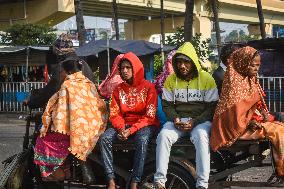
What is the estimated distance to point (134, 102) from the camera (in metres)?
5.81

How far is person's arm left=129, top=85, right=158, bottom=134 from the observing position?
5.64 m

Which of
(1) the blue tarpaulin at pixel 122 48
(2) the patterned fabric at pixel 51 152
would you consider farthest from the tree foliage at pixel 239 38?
(2) the patterned fabric at pixel 51 152

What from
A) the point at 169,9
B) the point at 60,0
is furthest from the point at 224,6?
the point at 60,0

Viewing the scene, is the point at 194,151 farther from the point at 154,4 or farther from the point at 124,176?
the point at 154,4

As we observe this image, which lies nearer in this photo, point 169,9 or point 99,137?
point 99,137

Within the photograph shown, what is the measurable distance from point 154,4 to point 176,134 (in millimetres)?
45711

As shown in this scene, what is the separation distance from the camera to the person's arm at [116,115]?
5.70 m

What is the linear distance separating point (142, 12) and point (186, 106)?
50907 millimetres

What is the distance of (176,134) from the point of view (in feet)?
17.9

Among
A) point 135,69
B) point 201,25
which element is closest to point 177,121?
point 135,69

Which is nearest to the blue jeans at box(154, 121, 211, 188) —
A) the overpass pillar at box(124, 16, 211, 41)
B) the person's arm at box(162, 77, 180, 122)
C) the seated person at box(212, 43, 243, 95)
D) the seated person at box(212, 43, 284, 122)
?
the person's arm at box(162, 77, 180, 122)

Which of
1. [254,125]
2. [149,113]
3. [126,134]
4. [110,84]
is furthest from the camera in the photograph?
[110,84]

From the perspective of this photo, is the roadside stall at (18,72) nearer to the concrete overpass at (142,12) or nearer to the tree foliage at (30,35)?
the tree foliage at (30,35)

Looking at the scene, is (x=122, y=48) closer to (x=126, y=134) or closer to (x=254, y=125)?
(x=126, y=134)
